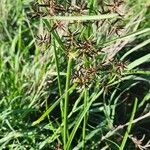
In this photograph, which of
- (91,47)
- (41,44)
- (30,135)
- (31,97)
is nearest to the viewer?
(91,47)

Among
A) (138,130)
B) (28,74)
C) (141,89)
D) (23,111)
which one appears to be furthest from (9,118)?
(141,89)

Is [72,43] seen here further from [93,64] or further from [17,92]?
[17,92]

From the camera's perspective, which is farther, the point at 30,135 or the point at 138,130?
the point at 138,130

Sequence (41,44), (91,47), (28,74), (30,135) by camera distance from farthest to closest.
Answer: (28,74), (30,135), (41,44), (91,47)

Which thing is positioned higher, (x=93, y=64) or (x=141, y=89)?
(x=93, y=64)

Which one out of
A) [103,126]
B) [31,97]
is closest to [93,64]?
[103,126]

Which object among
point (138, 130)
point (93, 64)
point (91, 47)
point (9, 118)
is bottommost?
point (138, 130)

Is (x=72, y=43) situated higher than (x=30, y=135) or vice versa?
(x=72, y=43)

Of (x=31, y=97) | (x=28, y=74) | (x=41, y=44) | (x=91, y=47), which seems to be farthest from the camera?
(x=28, y=74)

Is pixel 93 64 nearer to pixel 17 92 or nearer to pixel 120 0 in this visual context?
pixel 120 0
